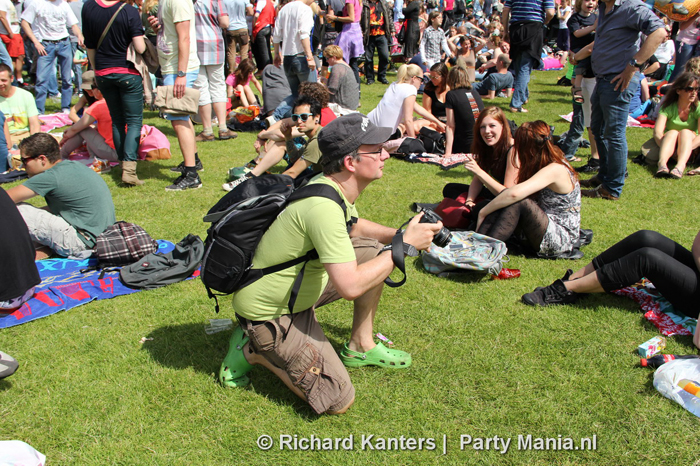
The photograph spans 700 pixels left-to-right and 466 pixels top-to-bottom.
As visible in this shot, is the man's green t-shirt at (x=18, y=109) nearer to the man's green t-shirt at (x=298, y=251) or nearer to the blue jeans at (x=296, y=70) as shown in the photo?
the blue jeans at (x=296, y=70)

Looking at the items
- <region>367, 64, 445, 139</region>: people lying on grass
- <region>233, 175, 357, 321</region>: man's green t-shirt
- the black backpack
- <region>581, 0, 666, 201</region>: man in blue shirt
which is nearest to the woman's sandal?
<region>581, 0, 666, 201</region>: man in blue shirt

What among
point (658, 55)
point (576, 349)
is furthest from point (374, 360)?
point (658, 55)

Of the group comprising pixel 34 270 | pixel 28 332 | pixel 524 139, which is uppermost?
pixel 524 139

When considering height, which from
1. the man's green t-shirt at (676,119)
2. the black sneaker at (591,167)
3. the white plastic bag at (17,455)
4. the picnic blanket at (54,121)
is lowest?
the black sneaker at (591,167)

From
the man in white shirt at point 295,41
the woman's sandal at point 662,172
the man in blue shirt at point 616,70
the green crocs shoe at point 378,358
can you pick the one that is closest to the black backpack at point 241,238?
the green crocs shoe at point 378,358

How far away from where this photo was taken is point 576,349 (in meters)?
3.38

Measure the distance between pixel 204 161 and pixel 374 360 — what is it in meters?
5.26

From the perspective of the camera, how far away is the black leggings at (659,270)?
11.2 feet

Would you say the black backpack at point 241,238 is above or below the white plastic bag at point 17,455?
above

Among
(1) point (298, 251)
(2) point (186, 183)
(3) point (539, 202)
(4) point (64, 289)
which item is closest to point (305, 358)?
(1) point (298, 251)

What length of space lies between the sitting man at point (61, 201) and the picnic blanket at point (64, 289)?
0.62ft

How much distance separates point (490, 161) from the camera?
5.17m

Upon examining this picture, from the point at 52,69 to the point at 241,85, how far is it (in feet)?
11.8

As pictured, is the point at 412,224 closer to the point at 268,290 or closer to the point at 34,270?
the point at 268,290
